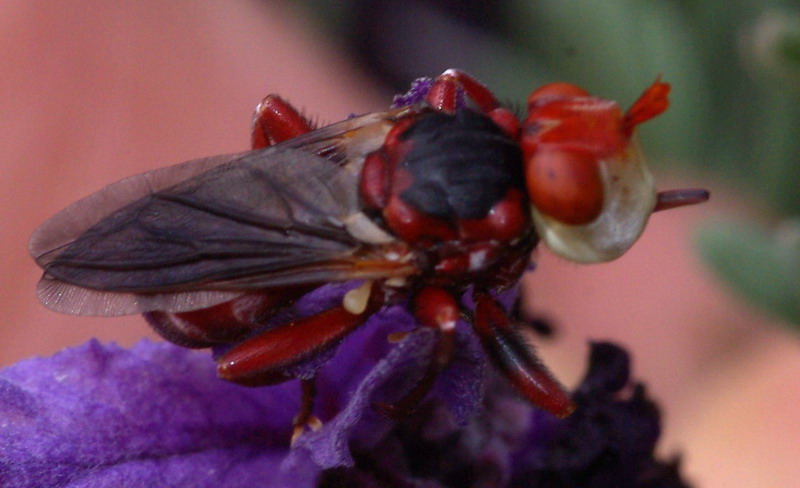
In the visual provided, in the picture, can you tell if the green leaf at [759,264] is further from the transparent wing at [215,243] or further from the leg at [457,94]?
the transparent wing at [215,243]

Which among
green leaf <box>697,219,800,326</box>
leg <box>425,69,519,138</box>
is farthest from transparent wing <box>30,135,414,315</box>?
green leaf <box>697,219,800,326</box>

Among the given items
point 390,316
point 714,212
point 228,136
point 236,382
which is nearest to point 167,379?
point 236,382

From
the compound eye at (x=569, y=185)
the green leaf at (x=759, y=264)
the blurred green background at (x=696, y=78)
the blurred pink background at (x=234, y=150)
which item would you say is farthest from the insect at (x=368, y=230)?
the blurred pink background at (x=234, y=150)

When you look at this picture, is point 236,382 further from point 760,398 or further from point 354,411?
point 760,398

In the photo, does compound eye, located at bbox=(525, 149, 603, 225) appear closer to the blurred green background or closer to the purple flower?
the purple flower

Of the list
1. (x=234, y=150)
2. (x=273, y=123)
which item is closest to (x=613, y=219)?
(x=273, y=123)

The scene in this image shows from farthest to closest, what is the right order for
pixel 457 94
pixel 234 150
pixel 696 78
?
pixel 234 150 → pixel 696 78 → pixel 457 94

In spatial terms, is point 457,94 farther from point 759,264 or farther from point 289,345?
point 759,264
